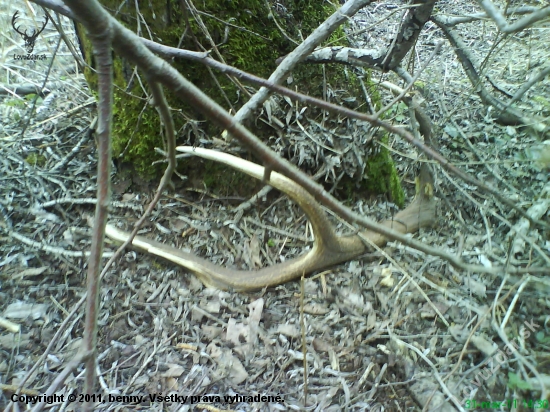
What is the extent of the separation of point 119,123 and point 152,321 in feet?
3.27

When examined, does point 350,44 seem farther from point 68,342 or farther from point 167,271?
point 68,342

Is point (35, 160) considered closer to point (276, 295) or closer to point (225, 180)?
point (225, 180)

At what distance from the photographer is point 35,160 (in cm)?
209

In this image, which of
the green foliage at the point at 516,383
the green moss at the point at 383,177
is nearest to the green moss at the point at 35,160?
the green moss at the point at 383,177

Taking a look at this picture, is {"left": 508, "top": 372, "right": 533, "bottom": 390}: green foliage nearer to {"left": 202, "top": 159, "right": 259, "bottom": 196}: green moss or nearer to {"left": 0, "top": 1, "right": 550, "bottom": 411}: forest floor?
{"left": 0, "top": 1, "right": 550, "bottom": 411}: forest floor

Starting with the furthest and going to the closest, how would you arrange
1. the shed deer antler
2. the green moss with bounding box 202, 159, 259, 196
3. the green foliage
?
the green moss with bounding box 202, 159, 259, 196 → the shed deer antler → the green foliage

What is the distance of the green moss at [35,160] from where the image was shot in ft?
6.81

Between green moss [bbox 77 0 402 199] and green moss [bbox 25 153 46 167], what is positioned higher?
green moss [bbox 77 0 402 199]

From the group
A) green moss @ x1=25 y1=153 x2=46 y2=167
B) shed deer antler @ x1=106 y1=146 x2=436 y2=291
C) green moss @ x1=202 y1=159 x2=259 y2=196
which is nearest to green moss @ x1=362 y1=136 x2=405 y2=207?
shed deer antler @ x1=106 y1=146 x2=436 y2=291

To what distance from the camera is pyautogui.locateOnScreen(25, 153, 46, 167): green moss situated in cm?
208

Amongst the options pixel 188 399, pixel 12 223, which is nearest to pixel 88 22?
pixel 188 399

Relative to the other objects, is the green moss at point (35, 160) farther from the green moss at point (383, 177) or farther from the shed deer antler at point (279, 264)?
the green moss at point (383, 177)

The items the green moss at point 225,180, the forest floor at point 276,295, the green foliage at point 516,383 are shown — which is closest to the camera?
the green foliage at point 516,383

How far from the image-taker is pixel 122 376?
1477 mm
